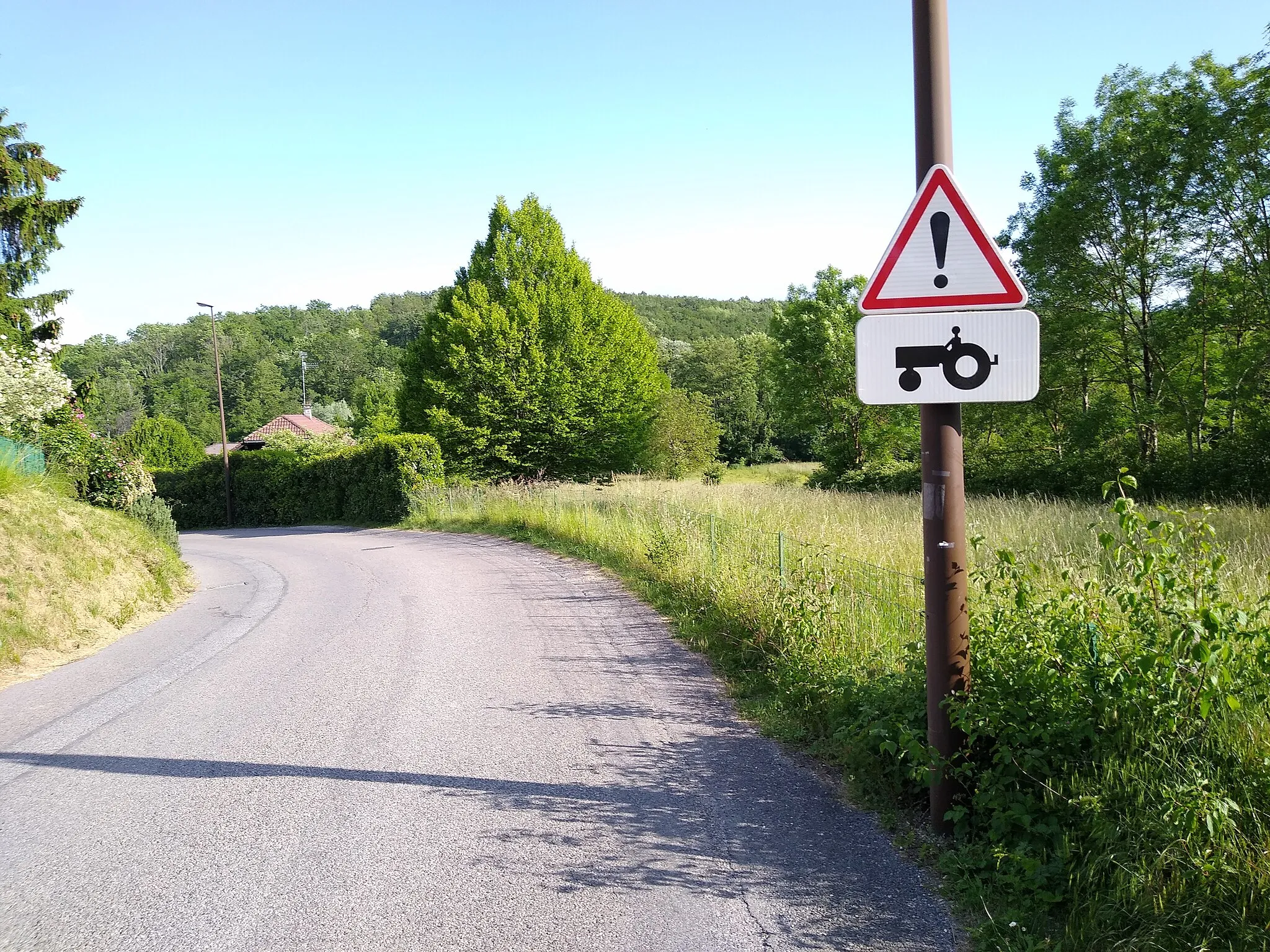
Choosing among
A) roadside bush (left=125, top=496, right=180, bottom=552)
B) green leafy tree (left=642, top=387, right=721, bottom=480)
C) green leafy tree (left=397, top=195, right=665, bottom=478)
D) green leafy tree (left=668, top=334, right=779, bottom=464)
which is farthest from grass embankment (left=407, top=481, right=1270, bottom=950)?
green leafy tree (left=668, top=334, right=779, bottom=464)

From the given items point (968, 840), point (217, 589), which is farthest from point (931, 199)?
point (217, 589)

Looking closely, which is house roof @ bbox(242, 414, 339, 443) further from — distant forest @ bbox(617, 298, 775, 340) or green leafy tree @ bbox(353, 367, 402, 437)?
distant forest @ bbox(617, 298, 775, 340)

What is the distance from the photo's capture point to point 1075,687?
3.51 metres

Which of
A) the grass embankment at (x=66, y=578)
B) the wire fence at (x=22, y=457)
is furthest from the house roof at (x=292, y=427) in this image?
the grass embankment at (x=66, y=578)

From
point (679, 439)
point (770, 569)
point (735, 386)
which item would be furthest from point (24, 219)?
point (735, 386)

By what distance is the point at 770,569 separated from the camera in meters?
7.80

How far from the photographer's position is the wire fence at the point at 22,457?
11977 millimetres

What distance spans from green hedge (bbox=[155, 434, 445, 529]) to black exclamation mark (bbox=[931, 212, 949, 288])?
24.3 metres

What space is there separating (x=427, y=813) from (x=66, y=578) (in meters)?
8.28

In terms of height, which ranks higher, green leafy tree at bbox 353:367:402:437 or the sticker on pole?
green leafy tree at bbox 353:367:402:437

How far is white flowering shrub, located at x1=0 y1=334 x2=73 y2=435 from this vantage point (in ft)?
47.7

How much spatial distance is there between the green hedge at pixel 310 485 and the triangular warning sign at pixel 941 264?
24246mm

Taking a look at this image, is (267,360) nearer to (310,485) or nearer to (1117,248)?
(310,485)

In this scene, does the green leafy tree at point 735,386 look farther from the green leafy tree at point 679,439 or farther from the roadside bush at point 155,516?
the roadside bush at point 155,516
